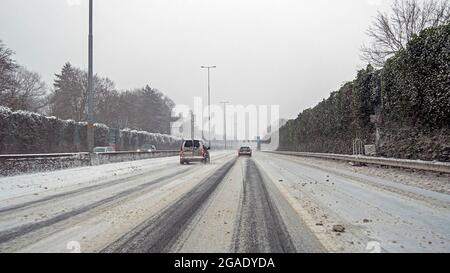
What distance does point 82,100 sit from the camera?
65875mm

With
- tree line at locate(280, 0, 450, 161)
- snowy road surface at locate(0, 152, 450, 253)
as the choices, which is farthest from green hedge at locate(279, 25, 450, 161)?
snowy road surface at locate(0, 152, 450, 253)

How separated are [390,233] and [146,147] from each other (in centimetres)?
4934

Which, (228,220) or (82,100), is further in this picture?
(82,100)

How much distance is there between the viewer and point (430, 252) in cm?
387

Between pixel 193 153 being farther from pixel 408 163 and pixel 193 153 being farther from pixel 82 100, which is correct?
pixel 82 100

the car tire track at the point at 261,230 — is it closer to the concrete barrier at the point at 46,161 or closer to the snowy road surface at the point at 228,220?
the snowy road surface at the point at 228,220

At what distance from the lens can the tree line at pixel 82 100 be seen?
63.9m

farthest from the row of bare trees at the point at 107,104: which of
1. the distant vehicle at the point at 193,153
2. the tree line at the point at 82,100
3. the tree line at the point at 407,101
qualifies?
the tree line at the point at 407,101

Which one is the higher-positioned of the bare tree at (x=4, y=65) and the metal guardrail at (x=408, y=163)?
the bare tree at (x=4, y=65)

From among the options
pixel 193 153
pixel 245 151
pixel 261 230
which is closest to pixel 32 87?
pixel 245 151

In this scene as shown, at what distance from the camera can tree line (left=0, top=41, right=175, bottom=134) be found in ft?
210

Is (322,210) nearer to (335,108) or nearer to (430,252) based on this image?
(430,252)

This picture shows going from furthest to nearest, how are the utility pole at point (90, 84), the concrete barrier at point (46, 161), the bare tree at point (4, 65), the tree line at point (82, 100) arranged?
the tree line at point (82, 100)
the bare tree at point (4, 65)
the utility pole at point (90, 84)
the concrete barrier at point (46, 161)
